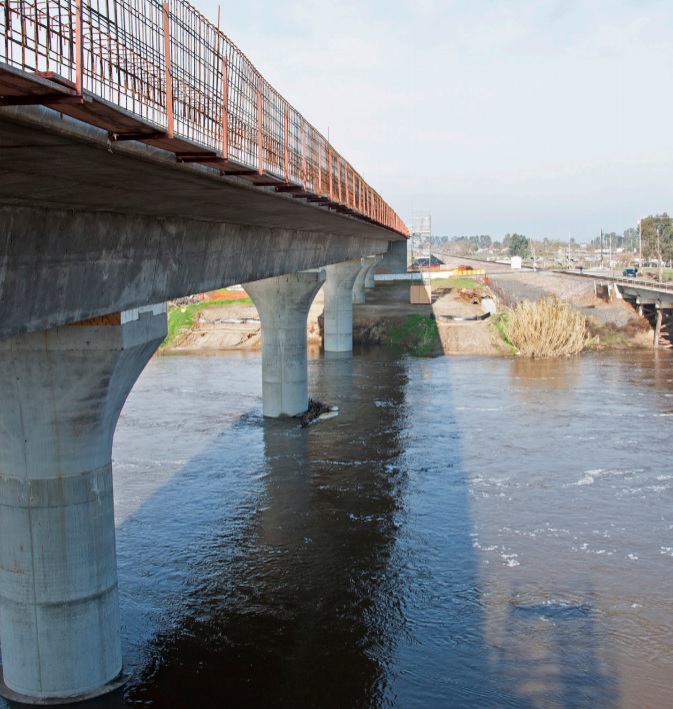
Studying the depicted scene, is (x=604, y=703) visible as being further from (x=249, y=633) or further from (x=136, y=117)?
(x=136, y=117)

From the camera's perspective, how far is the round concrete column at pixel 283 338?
35.5 metres

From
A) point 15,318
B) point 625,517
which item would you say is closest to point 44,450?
point 15,318

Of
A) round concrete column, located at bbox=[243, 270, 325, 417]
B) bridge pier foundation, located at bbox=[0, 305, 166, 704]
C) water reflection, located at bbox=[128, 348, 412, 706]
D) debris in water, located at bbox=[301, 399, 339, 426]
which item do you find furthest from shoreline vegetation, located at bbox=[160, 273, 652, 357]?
bridge pier foundation, located at bbox=[0, 305, 166, 704]

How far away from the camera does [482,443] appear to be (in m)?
31.0

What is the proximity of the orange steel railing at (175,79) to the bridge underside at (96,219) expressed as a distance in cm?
45

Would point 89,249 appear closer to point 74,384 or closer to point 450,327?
point 74,384

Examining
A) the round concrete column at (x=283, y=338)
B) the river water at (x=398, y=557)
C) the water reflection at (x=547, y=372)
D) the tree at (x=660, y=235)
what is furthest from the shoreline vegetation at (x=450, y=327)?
the tree at (x=660, y=235)

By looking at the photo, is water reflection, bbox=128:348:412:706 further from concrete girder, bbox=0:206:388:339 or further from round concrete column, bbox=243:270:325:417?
round concrete column, bbox=243:270:325:417

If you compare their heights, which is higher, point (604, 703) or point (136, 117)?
point (136, 117)

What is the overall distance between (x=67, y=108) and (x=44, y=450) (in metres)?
6.86

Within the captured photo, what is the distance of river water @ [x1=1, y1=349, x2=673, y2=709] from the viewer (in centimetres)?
1471

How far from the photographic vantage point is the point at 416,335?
6100 cm

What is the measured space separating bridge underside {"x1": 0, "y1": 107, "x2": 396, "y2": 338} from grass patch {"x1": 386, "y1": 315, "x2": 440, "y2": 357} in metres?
40.1

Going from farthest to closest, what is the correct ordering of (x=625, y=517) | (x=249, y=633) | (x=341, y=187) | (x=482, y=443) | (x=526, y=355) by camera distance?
(x=526, y=355)
(x=482, y=443)
(x=341, y=187)
(x=625, y=517)
(x=249, y=633)
